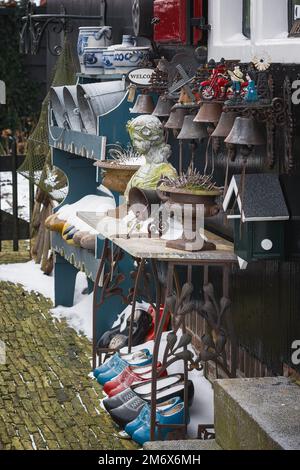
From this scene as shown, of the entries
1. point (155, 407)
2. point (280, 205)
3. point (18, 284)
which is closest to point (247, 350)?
point (155, 407)

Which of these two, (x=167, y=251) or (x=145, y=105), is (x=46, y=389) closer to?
(x=167, y=251)

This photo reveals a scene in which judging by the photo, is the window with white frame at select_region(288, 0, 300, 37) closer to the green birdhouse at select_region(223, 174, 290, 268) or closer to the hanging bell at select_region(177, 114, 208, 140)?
the green birdhouse at select_region(223, 174, 290, 268)

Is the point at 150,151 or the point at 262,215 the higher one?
the point at 150,151

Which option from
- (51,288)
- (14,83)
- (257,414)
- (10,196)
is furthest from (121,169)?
(14,83)

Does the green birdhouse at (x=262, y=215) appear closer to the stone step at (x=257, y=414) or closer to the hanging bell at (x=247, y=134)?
the hanging bell at (x=247, y=134)

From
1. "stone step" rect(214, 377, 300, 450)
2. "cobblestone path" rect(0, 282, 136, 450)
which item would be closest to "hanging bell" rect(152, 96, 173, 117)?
"cobblestone path" rect(0, 282, 136, 450)

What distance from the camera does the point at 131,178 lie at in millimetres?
5785

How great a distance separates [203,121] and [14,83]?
10805mm

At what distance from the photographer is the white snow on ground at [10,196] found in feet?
41.4

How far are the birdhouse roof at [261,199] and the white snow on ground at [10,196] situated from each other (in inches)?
312

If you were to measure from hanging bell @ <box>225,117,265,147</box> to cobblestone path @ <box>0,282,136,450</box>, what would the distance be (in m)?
1.63

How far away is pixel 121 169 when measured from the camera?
602 cm

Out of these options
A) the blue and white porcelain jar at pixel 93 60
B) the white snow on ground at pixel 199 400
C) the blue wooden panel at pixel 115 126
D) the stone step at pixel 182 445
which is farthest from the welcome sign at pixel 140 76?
the stone step at pixel 182 445
